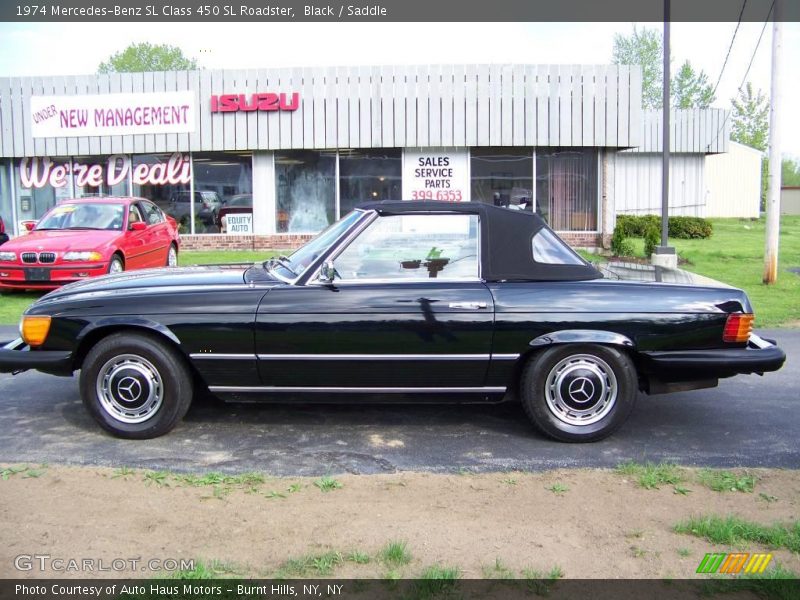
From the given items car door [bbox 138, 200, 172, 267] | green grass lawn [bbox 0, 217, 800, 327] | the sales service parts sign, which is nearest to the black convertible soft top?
green grass lawn [bbox 0, 217, 800, 327]

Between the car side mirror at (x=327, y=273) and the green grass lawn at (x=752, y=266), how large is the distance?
6854 millimetres

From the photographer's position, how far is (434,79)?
18.4 m

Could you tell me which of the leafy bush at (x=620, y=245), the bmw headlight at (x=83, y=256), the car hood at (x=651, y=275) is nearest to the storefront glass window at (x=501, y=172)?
the leafy bush at (x=620, y=245)

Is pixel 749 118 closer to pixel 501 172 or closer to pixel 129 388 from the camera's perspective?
pixel 501 172

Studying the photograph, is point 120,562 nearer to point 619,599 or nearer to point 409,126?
point 619,599

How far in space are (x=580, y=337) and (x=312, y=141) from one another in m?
14.8

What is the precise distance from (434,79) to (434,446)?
584 inches

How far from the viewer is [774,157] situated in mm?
13172

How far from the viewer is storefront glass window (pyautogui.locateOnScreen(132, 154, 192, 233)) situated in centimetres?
1945

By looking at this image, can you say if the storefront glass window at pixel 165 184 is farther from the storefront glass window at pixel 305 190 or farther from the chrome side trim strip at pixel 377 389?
the chrome side trim strip at pixel 377 389

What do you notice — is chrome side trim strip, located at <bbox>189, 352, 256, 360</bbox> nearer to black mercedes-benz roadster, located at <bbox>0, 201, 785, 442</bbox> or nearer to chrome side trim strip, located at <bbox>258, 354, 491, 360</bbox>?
black mercedes-benz roadster, located at <bbox>0, 201, 785, 442</bbox>

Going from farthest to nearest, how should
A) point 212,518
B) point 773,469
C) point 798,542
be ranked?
point 773,469 < point 212,518 < point 798,542

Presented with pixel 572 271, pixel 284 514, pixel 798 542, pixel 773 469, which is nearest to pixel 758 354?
pixel 773 469

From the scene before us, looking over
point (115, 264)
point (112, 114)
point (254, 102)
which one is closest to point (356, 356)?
point (115, 264)
